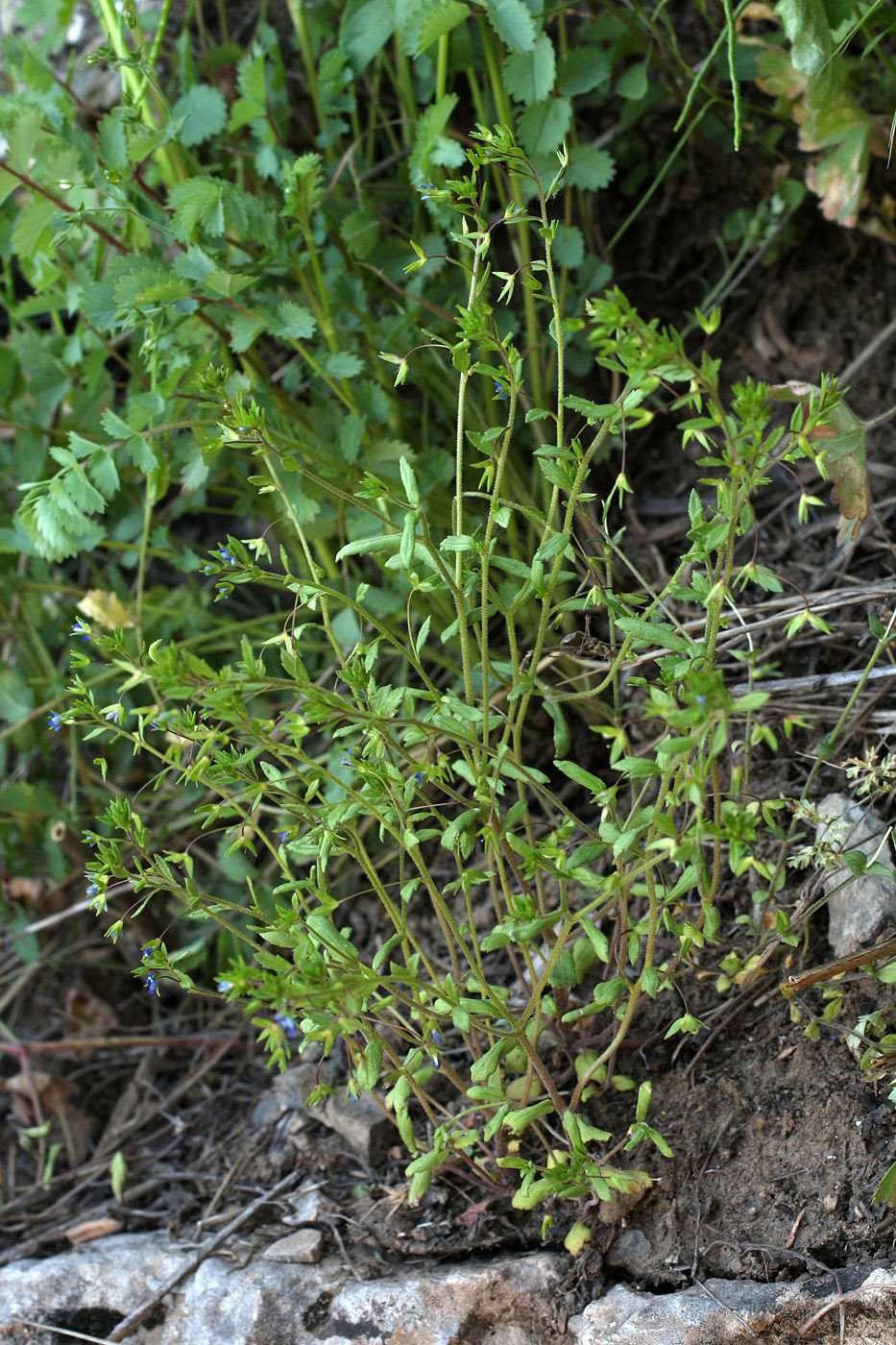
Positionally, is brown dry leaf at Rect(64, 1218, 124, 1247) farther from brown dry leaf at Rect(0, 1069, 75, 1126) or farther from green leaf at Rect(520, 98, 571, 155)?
green leaf at Rect(520, 98, 571, 155)

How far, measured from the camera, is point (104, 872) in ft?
4.09

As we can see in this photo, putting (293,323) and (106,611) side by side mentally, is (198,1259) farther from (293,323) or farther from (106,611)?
(293,323)

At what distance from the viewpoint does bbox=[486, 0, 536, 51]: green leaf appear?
5.52ft

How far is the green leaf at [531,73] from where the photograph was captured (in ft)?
5.70

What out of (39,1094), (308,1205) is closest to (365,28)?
(308,1205)

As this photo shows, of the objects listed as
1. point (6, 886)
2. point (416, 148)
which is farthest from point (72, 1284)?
point (416, 148)

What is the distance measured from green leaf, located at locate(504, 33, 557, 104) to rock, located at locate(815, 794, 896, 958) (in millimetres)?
1261

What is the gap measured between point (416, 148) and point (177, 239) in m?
0.44

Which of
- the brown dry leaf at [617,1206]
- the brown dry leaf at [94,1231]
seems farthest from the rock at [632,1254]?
the brown dry leaf at [94,1231]

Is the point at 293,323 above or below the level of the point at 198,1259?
above

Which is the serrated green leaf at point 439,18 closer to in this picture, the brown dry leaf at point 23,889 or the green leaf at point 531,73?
the green leaf at point 531,73

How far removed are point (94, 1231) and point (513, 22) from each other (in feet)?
7.03

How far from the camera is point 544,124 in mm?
1822

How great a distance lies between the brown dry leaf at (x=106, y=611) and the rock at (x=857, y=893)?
1.34 metres
